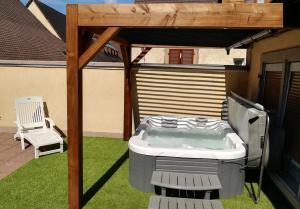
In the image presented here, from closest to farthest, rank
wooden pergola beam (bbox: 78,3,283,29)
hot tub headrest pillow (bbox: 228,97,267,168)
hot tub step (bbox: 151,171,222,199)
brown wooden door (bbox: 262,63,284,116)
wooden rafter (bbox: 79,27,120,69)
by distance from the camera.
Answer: wooden pergola beam (bbox: 78,3,283,29) → wooden rafter (bbox: 79,27,120,69) → hot tub step (bbox: 151,171,222,199) → hot tub headrest pillow (bbox: 228,97,267,168) → brown wooden door (bbox: 262,63,284,116)

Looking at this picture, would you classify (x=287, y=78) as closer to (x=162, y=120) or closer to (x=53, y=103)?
(x=162, y=120)

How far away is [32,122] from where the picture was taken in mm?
A: 7340

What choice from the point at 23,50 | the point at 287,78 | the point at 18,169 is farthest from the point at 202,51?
the point at 18,169

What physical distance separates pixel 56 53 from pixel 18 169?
30.1ft

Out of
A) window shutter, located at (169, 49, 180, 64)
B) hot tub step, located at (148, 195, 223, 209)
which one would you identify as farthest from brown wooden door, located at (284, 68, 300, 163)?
window shutter, located at (169, 49, 180, 64)

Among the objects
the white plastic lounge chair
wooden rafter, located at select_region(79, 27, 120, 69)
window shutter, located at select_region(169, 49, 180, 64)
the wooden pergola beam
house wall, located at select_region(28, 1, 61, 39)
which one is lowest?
the white plastic lounge chair

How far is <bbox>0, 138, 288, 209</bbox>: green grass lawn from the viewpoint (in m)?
4.26

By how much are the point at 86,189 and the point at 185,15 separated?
11.2 feet

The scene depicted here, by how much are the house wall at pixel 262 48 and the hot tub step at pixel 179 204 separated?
298 centimetres

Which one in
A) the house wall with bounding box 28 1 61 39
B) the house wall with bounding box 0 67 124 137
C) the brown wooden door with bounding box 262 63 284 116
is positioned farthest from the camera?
the house wall with bounding box 28 1 61 39

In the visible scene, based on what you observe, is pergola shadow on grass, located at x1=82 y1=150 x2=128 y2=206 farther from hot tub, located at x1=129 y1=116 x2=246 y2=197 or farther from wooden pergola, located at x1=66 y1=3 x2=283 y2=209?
hot tub, located at x1=129 y1=116 x2=246 y2=197

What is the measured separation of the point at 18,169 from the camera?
5.50 m

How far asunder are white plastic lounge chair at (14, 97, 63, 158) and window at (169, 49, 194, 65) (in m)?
10.7

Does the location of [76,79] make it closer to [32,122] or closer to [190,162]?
[190,162]
